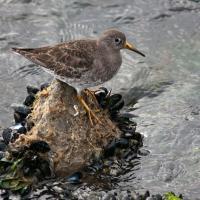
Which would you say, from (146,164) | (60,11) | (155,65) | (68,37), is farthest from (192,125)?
(60,11)

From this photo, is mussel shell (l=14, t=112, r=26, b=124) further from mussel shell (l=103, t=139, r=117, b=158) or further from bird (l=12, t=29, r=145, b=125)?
mussel shell (l=103, t=139, r=117, b=158)

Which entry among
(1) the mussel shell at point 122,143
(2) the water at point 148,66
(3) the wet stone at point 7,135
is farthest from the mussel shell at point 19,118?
(1) the mussel shell at point 122,143

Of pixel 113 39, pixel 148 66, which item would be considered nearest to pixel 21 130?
pixel 113 39

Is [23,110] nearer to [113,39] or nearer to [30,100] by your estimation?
[30,100]

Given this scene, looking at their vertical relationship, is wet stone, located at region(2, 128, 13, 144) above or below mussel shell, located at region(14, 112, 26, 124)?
below

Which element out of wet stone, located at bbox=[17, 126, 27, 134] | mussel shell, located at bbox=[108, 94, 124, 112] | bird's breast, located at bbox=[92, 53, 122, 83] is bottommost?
wet stone, located at bbox=[17, 126, 27, 134]

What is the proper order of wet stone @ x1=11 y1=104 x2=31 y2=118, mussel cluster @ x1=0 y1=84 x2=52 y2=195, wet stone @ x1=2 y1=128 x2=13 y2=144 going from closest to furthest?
mussel cluster @ x1=0 y1=84 x2=52 y2=195 < wet stone @ x1=2 y1=128 x2=13 y2=144 < wet stone @ x1=11 y1=104 x2=31 y2=118

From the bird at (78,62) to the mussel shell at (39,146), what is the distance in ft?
3.18

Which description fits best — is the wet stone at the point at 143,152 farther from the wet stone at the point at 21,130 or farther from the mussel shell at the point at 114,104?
the wet stone at the point at 21,130

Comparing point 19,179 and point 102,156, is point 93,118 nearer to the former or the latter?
point 102,156

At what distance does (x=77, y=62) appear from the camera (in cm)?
1041

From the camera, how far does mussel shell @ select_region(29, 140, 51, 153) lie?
9.55 meters

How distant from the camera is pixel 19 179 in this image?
31.1 ft

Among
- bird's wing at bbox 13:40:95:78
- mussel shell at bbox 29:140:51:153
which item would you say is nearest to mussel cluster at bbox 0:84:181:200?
mussel shell at bbox 29:140:51:153
